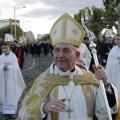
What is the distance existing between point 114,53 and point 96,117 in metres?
5.01

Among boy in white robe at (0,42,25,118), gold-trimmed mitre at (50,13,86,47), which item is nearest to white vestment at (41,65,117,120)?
gold-trimmed mitre at (50,13,86,47)

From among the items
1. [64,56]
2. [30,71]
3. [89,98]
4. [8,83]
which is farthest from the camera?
[30,71]

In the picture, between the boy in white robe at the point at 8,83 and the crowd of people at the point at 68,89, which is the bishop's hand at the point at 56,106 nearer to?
the crowd of people at the point at 68,89

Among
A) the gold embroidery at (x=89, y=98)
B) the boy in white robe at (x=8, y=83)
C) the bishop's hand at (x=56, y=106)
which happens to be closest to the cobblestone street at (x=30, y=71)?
the boy in white robe at (x=8, y=83)

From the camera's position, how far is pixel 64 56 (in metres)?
3.45

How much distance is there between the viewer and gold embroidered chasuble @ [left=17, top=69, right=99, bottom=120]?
3.52 meters

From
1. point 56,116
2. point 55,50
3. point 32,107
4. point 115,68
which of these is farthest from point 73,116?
point 115,68

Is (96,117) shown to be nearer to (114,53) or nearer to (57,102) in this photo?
(57,102)

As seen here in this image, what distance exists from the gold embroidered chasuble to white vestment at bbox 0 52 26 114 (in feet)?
16.4

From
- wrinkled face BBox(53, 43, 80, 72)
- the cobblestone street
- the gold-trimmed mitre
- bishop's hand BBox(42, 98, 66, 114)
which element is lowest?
the cobblestone street

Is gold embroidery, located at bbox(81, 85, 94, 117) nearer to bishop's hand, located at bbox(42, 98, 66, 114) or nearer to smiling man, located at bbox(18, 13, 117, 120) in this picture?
smiling man, located at bbox(18, 13, 117, 120)

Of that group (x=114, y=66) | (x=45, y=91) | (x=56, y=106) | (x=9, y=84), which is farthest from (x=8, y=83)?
(x=56, y=106)

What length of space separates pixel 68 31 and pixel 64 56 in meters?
0.28

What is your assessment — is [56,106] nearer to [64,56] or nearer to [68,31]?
[64,56]
